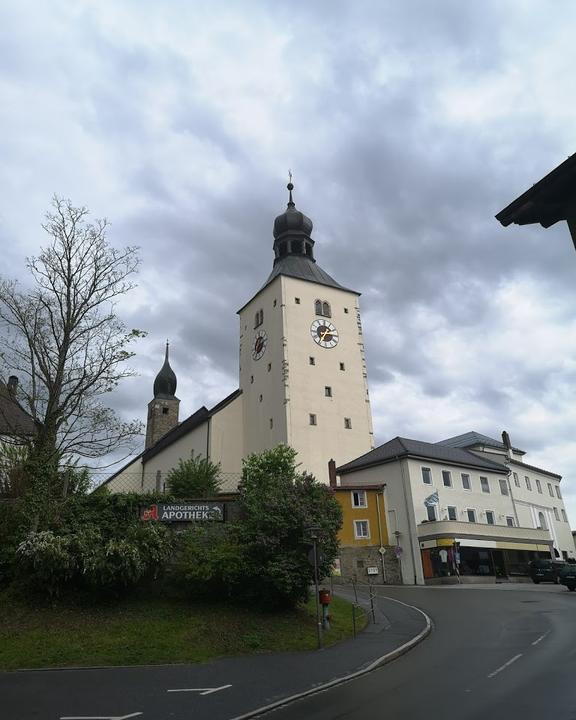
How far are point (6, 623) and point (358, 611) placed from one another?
10921mm

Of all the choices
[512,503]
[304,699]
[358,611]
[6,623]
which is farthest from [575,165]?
[512,503]

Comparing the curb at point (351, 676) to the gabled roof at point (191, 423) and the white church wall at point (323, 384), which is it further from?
the gabled roof at point (191, 423)

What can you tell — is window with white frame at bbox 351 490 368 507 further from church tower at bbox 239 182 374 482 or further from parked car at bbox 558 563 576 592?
parked car at bbox 558 563 576 592

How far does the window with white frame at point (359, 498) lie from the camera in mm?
41156

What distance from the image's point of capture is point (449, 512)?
42531 mm

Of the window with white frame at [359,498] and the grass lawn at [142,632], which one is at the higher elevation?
the window with white frame at [359,498]

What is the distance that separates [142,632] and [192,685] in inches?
168

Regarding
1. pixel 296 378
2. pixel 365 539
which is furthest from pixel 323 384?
pixel 365 539

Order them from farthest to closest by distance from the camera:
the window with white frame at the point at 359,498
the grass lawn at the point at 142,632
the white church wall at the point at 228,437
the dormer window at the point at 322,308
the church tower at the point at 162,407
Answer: the church tower at the point at 162,407
the dormer window at the point at 322,308
the white church wall at the point at 228,437
the window with white frame at the point at 359,498
the grass lawn at the point at 142,632

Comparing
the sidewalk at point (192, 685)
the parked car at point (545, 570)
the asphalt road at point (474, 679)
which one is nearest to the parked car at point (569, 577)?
the parked car at point (545, 570)

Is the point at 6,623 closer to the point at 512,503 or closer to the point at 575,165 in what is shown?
the point at 575,165

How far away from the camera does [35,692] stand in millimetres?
10500

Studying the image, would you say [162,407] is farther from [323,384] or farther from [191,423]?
[323,384]

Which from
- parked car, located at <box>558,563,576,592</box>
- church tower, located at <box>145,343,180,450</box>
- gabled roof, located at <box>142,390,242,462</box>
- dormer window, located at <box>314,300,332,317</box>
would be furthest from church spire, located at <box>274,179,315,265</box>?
parked car, located at <box>558,563,576,592</box>
